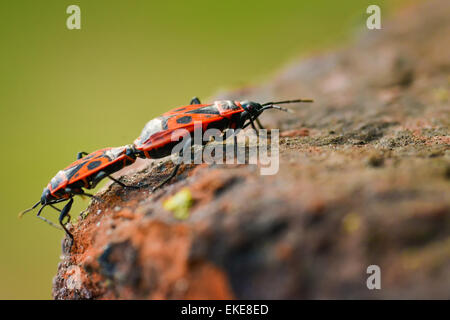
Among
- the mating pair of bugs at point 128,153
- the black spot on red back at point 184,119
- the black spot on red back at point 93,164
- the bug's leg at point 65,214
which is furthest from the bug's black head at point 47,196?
the black spot on red back at point 184,119

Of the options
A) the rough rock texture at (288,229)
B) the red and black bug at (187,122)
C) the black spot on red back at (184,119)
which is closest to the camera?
the rough rock texture at (288,229)

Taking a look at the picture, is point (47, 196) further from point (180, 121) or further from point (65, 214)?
point (180, 121)

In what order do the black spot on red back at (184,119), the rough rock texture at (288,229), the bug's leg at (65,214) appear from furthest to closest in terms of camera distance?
the black spot on red back at (184,119), the bug's leg at (65,214), the rough rock texture at (288,229)

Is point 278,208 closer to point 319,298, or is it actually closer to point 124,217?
point 319,298

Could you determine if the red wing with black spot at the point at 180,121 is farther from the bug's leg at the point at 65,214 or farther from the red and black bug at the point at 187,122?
the bug's leg at the point at 65,214

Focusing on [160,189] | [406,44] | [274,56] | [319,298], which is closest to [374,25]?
[406,44]

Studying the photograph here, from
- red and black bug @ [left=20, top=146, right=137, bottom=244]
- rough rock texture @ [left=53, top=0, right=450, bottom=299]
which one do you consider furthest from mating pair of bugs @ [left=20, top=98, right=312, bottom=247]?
rough rock texture @ [left=53, top=0, right=450, bottom=299]
